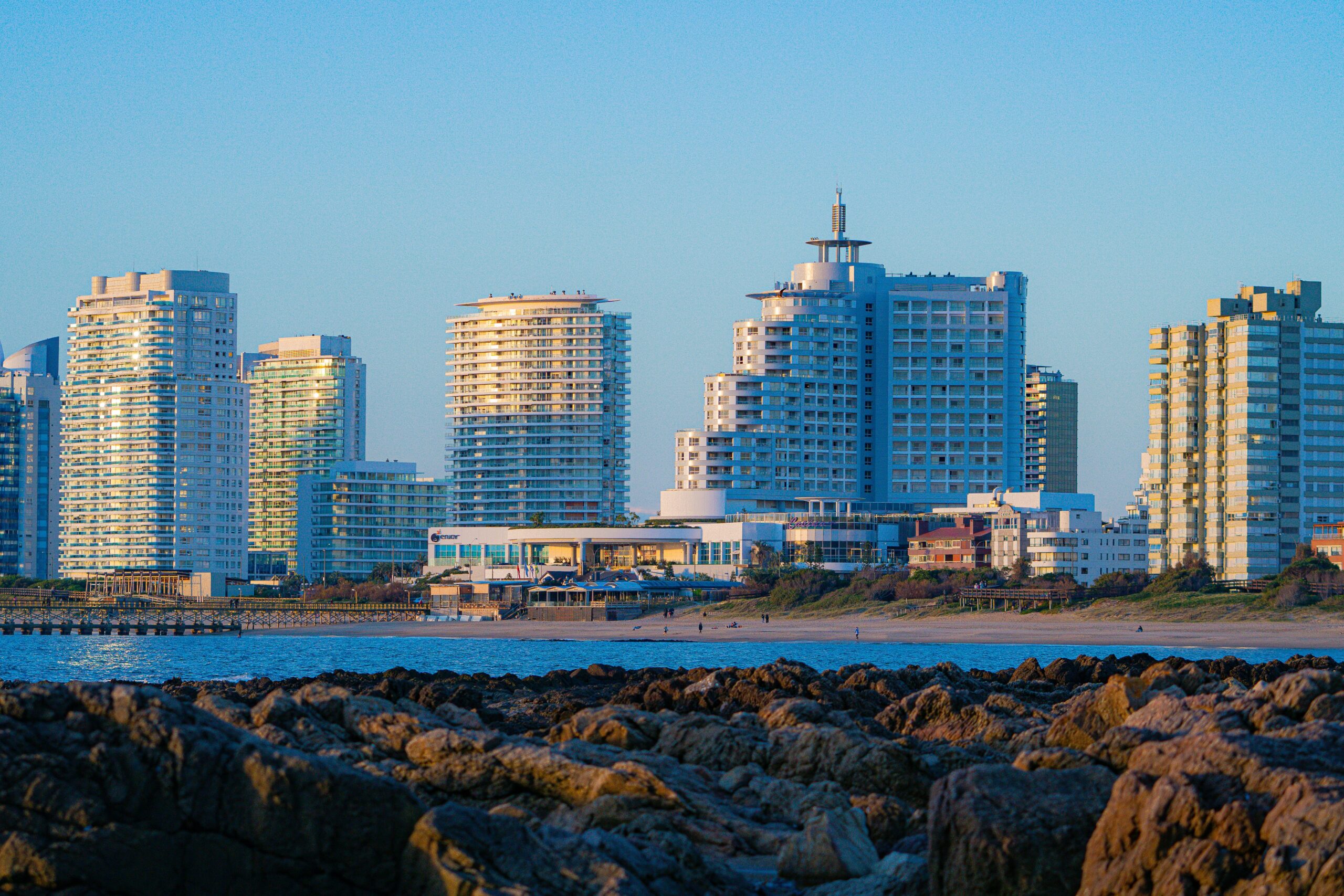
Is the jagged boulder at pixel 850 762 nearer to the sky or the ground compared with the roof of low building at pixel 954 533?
nearer to the sky

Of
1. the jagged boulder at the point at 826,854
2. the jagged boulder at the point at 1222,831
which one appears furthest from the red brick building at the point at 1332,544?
the jagged boulder at the point at 1222,831

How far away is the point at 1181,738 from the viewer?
1528 cm

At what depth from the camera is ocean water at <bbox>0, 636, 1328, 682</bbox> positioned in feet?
243

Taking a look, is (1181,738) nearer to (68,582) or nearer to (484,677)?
(484,677)

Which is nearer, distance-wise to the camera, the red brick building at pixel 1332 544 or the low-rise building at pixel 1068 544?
the red brick building at pixel 1332 544

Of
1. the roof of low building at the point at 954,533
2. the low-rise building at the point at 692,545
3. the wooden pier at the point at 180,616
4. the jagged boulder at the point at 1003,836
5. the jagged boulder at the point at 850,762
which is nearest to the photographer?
the jagged boulder at the point at 1003,836

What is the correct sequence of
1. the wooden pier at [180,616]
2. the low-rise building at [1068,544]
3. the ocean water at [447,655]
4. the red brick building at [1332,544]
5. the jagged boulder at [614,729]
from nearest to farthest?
the jagged boulder at [614,729] < the ocean water at [447,655] < the wooden pier at [180,616] < the red brick building at [1332,544] < the low-rise building at [1068,544]

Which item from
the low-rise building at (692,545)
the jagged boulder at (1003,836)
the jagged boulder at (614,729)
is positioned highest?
the jagged boulder at (1003,836)

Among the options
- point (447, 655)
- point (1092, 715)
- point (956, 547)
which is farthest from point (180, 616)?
point (1092, 715)

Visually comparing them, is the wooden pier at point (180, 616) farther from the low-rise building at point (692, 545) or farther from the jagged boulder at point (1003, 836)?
the jagged boulder at point (1003, 836)

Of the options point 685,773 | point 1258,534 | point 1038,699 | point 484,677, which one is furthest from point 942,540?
point 685,773

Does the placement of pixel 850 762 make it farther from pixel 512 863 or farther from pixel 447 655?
pixel 447 655

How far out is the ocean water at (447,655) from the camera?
2913 inches

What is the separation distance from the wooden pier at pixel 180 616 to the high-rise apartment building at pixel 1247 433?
61533 millimetres
